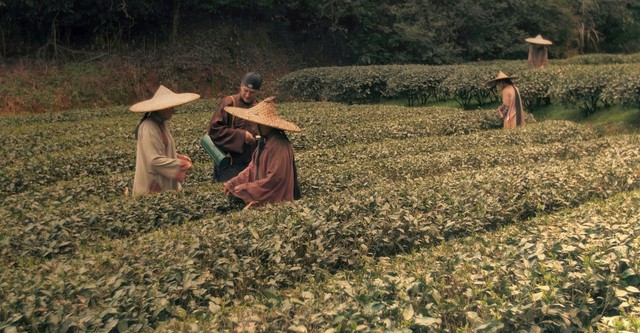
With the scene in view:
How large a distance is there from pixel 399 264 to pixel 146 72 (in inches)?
920

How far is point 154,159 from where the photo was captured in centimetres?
821

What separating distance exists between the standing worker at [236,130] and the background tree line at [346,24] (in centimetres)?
2043

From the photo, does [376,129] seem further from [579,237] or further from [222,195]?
[579,237]

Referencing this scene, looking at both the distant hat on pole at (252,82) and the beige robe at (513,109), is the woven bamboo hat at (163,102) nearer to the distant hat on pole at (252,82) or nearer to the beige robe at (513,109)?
the distant hat on pole at (252,82)

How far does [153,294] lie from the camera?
502 cm

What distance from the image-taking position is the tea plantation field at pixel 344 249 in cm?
435

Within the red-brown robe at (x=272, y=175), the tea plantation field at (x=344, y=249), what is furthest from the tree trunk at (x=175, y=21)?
the red-brown robe at (x=272, y=175)

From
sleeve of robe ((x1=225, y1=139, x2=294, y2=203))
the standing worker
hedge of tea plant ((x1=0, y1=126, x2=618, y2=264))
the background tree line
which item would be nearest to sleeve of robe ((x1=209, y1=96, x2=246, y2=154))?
the standing worker

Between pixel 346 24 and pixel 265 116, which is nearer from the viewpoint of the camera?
pixel 265 116

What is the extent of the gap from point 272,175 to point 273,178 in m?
0.04

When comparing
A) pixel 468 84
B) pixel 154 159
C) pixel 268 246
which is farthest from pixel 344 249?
pixel 468 84

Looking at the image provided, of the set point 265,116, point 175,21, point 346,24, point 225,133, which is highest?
point 346,24

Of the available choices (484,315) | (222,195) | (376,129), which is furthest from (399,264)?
(376,129)

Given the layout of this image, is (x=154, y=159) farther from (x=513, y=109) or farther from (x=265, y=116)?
(x=513, y=109)
